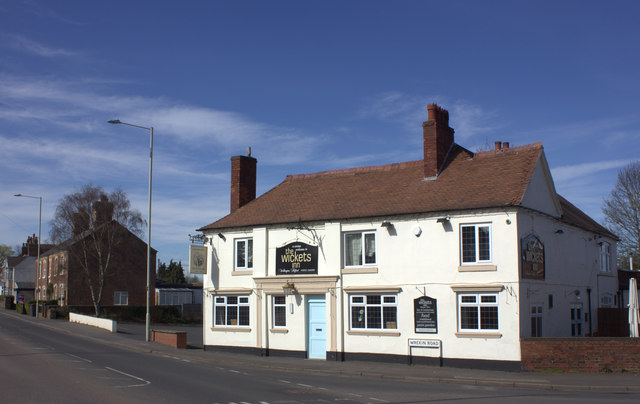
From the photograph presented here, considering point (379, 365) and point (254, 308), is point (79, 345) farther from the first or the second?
point (379, 365)

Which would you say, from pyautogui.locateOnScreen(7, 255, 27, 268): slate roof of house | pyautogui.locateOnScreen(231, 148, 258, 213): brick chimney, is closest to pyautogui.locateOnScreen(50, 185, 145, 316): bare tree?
pyautogui.locateOnScreen(231, 148, 258, 213): brick chimney

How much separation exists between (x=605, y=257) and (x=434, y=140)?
11.5 meters

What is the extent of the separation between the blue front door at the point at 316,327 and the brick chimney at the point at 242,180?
7.27m

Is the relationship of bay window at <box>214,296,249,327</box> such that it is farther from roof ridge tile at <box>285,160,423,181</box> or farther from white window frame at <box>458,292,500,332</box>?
white window frame at <box>458,292,500,332</box>

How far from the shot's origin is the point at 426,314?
70.2 feet

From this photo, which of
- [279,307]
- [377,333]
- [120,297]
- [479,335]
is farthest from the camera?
[120,297]

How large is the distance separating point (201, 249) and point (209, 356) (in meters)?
5.05

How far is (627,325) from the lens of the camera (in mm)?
25438

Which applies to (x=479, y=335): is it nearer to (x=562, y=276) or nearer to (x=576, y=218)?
(x=562, y=276)

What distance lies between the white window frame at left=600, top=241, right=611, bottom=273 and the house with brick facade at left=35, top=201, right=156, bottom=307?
120ft

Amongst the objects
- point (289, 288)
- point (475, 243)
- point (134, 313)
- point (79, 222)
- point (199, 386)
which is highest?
point (79, 222)

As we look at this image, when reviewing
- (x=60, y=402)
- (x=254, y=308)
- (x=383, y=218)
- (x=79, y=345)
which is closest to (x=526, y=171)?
(x=383, y=218)

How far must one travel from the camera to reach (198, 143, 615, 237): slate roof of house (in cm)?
2142

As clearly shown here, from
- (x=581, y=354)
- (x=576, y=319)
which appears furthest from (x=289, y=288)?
(x=576, y=319)
